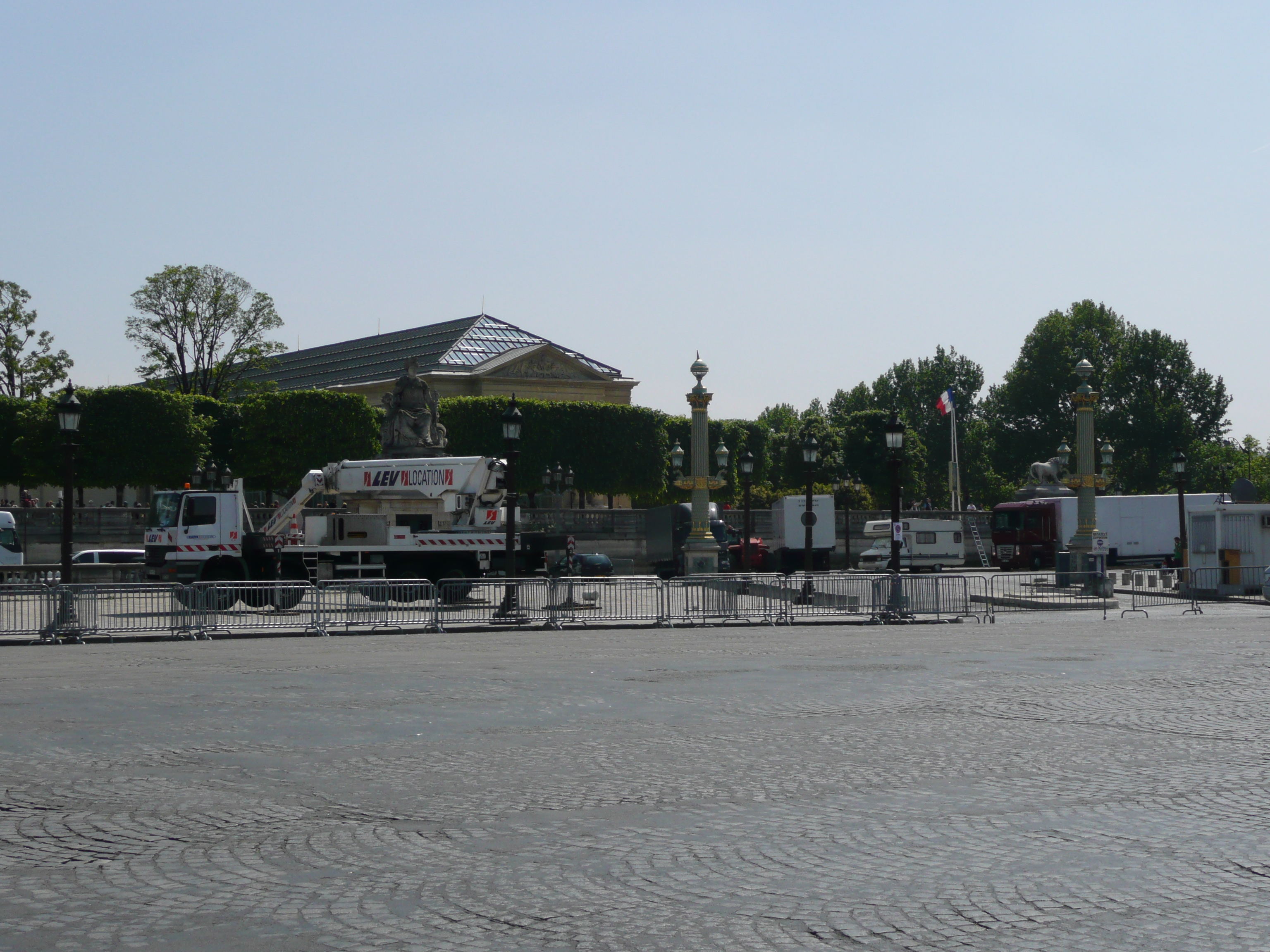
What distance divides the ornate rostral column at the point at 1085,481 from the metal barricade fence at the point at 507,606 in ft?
50.5

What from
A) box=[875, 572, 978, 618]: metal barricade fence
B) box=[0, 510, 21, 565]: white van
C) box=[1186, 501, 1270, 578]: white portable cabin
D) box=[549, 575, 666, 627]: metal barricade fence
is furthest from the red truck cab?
box=[0, 510, 21, 565]: white van

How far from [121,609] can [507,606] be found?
22.6ft

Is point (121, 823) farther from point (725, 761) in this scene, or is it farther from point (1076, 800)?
point (1076, 800)

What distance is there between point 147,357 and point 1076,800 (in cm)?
6989

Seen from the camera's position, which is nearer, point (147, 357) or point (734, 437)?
point (147, 357)

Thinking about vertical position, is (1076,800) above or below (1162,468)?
below

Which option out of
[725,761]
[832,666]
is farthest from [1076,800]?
[832,666]

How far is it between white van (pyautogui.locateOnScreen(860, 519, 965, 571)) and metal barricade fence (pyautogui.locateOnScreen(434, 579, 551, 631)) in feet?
95.3

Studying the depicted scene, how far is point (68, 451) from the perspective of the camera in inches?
943

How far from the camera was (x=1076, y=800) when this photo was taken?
761 cm

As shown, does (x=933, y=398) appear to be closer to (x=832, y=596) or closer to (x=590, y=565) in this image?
(x=590, y=565)

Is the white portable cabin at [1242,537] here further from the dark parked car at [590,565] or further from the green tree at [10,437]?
the green tree at [10,437]

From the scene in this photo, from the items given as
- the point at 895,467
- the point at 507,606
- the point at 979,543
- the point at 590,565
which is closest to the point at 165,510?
the point at 507,606

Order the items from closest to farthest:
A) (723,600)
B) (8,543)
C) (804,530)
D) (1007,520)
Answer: (723,600), (8,543), (804,530), (1007,520)
